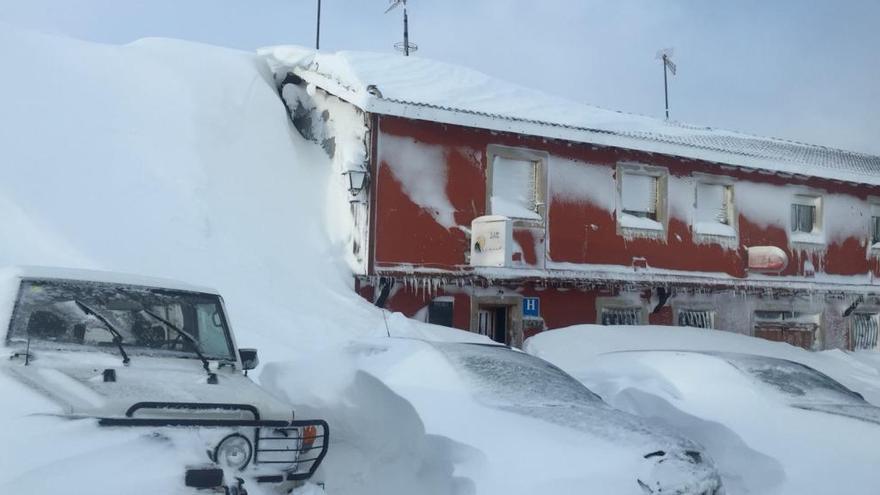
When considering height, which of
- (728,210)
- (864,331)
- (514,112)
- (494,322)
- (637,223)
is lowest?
(864,331)

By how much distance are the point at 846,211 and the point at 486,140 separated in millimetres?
9699

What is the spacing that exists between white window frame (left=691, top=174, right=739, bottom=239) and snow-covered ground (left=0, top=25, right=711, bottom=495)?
6.60 m

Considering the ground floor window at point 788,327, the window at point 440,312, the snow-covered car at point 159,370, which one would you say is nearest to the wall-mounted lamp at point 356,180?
the window at point 440,312

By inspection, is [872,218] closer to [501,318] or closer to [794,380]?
[501,318]

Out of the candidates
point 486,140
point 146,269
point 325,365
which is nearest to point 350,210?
point 486,140

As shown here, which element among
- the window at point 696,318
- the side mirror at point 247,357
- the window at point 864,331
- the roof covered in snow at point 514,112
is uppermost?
the roof covered in snow at point 514,112

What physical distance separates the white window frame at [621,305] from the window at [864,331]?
6400 millimetres

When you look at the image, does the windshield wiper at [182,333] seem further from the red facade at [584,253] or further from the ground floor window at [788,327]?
the ground floor window at [788,327]

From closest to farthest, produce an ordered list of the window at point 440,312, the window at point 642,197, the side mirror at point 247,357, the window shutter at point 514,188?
the side mirror at point 247,357 → the window at point 440,312 → the window shutter at point 514,188 → the window at point 642,197

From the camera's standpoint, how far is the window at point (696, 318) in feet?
52.9

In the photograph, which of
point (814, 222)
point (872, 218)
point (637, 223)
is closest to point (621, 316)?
point (637, 223)

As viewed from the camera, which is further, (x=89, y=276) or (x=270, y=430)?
(x=89, y=276)

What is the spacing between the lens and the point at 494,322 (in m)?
14.2

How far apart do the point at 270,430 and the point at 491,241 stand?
8.58 metres
